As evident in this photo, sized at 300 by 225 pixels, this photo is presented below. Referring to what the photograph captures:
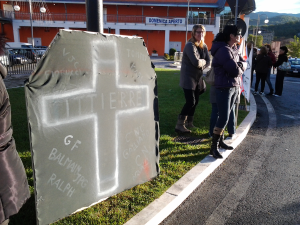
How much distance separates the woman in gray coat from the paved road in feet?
3.80

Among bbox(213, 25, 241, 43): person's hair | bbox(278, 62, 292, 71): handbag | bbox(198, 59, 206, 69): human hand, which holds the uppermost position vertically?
bbox(213, 25, 241, 43): person's hair

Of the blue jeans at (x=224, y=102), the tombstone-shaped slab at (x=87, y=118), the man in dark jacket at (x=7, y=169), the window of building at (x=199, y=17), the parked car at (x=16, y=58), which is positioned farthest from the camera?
the window of building at (x=199, y=17)

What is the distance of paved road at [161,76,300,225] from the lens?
2.78 metres

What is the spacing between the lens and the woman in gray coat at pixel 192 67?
14.6ft

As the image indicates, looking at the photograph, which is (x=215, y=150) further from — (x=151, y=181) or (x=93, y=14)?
(x=93, y=14)

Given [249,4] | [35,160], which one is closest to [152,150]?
[35,160]

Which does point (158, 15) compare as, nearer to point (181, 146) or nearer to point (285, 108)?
point (285, 108)

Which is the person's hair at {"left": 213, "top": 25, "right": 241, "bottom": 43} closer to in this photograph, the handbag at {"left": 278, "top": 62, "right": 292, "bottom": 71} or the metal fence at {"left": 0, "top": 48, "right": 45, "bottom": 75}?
the handbag at {"left": 278, "top": 62, "right": 292, "bottom": 71}

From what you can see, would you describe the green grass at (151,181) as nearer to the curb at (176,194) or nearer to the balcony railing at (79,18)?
the curb at (176,194)

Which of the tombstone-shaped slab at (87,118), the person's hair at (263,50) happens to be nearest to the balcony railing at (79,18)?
the person's hair at (263,50)

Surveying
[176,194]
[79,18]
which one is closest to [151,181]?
[176,194]

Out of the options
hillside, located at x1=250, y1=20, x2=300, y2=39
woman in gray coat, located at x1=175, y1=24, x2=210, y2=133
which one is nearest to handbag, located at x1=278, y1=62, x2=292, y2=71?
woman in gray coat, located at x1=175, y1=24, x2=210, y2=133

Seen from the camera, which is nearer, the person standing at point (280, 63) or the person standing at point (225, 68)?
the person standing at point (225, 68)

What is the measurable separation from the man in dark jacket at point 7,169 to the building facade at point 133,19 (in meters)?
35.5
